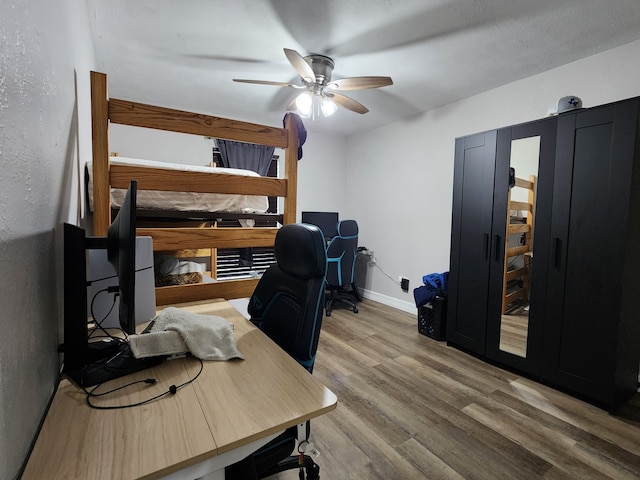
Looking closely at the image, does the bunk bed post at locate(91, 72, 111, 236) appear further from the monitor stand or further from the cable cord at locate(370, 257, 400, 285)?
the cable cord at locate(370, 257, 400, 285)

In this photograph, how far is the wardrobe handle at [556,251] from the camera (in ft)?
6.88

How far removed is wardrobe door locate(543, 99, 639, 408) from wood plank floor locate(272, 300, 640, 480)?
22cm

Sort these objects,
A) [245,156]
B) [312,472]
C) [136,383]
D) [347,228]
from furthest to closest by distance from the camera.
Result: [245,156] → [347,228] → [312,472] → [136,383]

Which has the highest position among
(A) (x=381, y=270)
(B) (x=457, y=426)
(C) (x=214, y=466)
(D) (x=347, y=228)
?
(D) (x=347, y=228)

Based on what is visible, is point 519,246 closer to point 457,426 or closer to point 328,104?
point 457,426

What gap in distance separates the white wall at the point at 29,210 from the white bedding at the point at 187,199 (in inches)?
20.1

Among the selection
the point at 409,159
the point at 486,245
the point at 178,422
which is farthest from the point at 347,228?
the point at 178,422

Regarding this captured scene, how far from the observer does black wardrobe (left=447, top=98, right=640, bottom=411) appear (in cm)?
185

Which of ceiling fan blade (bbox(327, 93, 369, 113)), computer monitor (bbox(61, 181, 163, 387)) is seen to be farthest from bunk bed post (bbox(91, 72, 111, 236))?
ceiling fan blade (bbox(327, 93, 369, 113))

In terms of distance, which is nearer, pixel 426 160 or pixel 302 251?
pixel 302 251

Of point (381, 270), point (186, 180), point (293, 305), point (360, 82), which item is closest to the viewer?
point (293, 305)

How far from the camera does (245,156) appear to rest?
153 inches

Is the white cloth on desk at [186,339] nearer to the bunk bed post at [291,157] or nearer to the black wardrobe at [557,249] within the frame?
the bunk bed post at [291,157]

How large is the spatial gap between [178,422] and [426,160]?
358 cm
